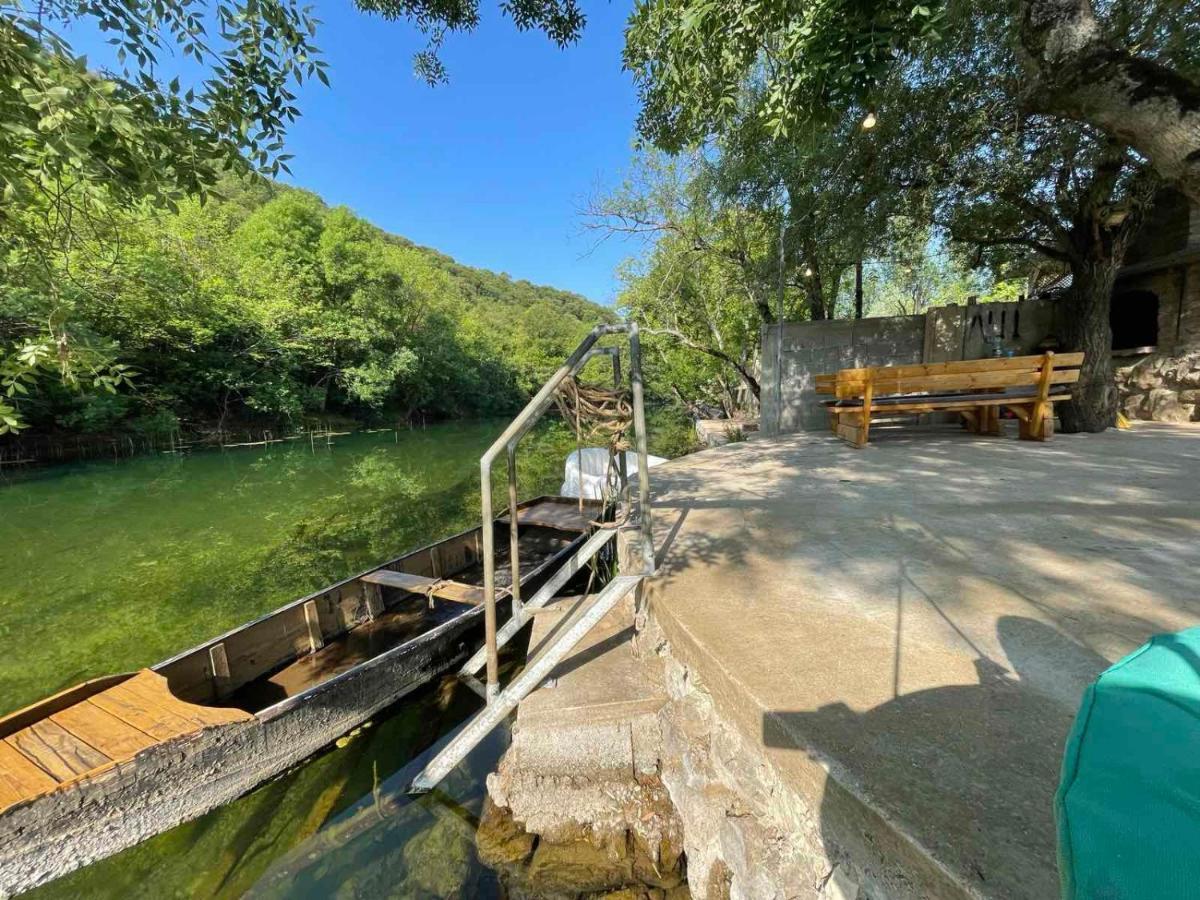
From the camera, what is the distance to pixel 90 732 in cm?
269

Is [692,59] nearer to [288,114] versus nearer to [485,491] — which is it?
[288,114]

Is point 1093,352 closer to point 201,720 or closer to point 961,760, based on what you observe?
point 961,760

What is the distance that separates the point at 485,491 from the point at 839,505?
9.04ft

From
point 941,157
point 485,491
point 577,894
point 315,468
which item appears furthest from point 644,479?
point 315,468

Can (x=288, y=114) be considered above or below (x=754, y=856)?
above

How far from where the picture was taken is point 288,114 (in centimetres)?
296

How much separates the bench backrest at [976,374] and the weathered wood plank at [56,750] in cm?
696

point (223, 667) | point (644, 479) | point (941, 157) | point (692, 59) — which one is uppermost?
point (941, 157)

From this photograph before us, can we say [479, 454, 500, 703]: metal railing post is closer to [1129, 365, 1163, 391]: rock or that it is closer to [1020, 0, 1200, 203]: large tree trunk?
[1020, 0, 1200, 203]: large tree trunk

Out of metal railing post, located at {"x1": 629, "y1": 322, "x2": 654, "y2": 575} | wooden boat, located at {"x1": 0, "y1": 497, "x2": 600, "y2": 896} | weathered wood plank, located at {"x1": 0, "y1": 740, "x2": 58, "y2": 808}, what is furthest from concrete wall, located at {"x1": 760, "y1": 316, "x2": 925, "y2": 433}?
weathered wood plank, located at {"x1": 0, "y1": 740, "x2": 58, "y2": 808}

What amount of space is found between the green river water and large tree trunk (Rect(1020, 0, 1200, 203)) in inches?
263

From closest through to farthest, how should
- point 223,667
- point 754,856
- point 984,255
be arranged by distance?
point 754,856
point 223,667
point 984,255

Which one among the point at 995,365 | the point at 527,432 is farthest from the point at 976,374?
the point at 527,432

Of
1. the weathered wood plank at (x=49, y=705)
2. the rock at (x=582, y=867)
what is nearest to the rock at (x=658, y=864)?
the rock at (x=582, y=867)
